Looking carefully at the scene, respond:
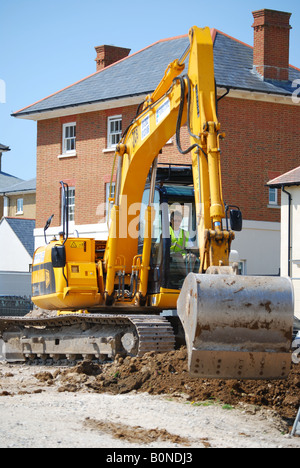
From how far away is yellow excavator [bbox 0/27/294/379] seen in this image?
863cm

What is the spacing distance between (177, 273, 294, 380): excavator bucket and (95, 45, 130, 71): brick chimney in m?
31.6

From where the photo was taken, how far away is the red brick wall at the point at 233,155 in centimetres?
3108

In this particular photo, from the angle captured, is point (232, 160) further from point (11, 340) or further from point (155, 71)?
point (11, 340)

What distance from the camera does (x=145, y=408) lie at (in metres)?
9.61

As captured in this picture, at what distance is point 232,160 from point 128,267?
57.8 ft

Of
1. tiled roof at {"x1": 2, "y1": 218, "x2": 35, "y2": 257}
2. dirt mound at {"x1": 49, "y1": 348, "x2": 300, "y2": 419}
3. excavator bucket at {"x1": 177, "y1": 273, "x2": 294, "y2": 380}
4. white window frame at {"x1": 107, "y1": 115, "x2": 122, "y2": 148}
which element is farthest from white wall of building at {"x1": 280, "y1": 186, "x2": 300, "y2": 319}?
tiled roof at {"x1": 2, "y1": 218, "x2": 35, "y2": 257}

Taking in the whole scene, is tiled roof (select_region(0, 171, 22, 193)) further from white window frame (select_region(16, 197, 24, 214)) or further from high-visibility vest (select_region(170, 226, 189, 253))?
high-visibility vest (select_region(170, 226, 189, 253))

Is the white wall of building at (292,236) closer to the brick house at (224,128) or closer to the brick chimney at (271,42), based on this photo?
the brick house at (224,128)

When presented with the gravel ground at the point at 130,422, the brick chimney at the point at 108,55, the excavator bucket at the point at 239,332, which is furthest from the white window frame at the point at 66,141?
the excavator bucket at the point at 239,332

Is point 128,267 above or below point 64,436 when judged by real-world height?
above

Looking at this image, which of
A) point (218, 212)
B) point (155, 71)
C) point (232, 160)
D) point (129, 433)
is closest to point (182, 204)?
point (218, 212)

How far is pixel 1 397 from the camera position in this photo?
35.5ft

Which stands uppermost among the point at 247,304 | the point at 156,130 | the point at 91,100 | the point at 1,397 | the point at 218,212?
the point at 91,100

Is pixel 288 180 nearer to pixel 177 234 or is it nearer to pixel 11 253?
pixel 177 234
